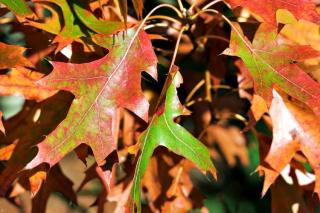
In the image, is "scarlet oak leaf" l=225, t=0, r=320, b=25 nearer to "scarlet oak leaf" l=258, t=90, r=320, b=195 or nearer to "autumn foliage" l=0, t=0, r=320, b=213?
"autumn foliage" l=0, t=0, r=320, b=213

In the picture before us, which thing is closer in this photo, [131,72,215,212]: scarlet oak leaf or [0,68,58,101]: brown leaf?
[131,72,215,212]: scarlet oak leaf

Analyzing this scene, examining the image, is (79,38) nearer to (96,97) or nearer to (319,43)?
(96,97)

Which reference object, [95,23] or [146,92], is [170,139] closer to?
[95,23]

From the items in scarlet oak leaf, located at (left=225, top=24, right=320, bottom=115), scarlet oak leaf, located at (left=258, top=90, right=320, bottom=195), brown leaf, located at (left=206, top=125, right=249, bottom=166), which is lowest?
brown leaf, located at (left=206, top=125, right=249, bottom=166)

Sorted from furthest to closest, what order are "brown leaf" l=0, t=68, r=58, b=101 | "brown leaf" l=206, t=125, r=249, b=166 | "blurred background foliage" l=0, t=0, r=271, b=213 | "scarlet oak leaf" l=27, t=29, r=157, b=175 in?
"brown leaf" l=206, t=125, r=249, b=166 < "blurred background foliage" l=0, t=0, r=271, b=213 < "brown leaf" l=0, t=68, r=58, b=101 < "scarlet oak leaf" l=27, t=29, r=157, b=175

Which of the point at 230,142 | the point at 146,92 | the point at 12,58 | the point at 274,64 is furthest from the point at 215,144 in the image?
the point at 12,58

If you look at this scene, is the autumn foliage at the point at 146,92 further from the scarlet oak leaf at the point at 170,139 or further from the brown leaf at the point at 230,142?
the brown leaf at the point at 230,142

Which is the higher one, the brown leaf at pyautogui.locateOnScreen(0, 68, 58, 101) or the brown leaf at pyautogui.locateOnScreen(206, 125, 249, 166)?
the brown leaf at pyautogui.locateOnScreen(0, 68, 58, 101)

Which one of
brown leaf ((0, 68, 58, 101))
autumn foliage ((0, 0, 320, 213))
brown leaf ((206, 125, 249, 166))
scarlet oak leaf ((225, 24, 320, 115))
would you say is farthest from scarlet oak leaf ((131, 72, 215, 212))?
brown leaf ((206, 125, 249, 166))
